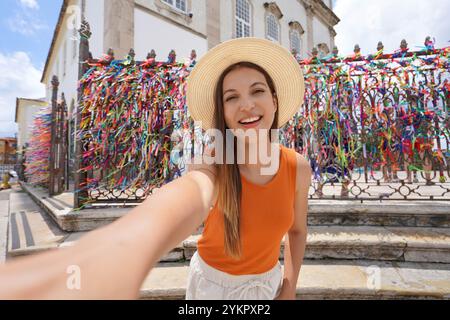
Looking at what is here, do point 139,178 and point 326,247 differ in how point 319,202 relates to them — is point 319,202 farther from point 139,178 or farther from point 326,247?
point 139,178

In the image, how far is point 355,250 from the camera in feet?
8.45

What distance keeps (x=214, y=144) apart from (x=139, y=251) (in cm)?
84

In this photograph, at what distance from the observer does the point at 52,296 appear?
16.6 inches

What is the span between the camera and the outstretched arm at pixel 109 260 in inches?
16.5

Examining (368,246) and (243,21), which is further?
(243,21)

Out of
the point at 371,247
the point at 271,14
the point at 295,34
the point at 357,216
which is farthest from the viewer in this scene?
the point at 295,34

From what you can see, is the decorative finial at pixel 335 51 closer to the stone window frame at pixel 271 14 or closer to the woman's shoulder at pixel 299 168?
the woman's shoulder at pixel 299 168

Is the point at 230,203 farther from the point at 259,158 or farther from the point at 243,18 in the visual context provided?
the point at 243,18

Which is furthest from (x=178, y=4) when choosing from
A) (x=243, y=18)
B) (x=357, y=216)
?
(x=357, y=216)

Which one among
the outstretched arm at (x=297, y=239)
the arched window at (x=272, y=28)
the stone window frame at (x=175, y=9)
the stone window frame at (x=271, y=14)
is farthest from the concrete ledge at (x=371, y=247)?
the arched window at (x=272, y=28)

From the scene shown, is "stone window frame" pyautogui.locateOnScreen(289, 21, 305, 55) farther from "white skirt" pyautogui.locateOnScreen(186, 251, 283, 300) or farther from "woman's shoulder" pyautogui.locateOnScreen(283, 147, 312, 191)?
"white skirt" pyautogui.locateOnScreen(186, 251, 283, 300)

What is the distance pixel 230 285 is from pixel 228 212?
0.39m

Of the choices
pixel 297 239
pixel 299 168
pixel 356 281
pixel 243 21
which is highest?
pixel 243 21

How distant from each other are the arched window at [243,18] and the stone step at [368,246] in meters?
13.8
